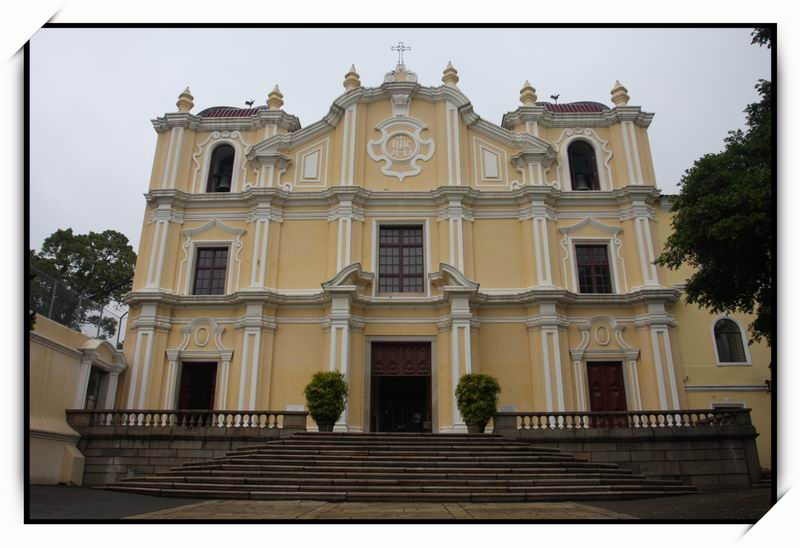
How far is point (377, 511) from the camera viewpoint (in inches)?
294

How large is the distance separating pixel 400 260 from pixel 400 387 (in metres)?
3.98

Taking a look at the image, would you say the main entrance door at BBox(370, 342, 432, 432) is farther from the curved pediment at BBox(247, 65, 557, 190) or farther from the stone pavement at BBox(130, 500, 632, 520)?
the stone pavement at BBox(130, 500, 632, 520)

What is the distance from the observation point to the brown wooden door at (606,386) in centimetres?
1598

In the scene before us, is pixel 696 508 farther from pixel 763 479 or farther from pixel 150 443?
pixel 150 443

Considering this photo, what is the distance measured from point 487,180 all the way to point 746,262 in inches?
408

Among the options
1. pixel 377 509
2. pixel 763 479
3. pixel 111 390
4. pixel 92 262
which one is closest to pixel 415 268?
pixel 111 390

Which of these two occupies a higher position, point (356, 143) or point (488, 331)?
point (356, 143)

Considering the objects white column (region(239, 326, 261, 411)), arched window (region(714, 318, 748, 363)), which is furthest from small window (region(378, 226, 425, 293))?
arched window (region(714, 318, 748, 363))

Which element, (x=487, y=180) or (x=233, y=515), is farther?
(x=487, y=180)

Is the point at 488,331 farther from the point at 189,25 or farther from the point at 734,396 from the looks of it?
the point at 189,25

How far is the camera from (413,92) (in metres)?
19.4

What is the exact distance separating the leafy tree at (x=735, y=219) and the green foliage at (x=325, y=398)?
798cm

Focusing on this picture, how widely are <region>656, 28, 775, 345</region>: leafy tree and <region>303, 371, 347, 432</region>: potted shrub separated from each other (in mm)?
7991
